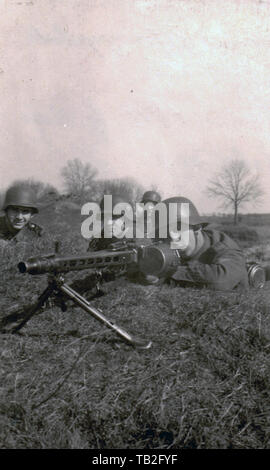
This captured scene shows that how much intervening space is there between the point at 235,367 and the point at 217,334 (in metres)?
0.43

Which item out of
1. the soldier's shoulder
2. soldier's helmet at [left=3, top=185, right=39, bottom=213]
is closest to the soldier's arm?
the soldier's shoulder

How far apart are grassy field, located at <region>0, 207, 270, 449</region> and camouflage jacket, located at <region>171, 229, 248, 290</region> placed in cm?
45

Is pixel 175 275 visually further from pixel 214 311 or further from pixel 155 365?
pixel 155 365

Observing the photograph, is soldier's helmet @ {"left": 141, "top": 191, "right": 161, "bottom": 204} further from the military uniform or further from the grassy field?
the grassy field

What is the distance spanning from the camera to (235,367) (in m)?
2.74

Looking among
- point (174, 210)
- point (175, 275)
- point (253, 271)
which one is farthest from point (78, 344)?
point (253, 271)

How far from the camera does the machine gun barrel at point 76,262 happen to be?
2.59 meters

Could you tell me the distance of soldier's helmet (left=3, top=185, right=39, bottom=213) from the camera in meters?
6.31

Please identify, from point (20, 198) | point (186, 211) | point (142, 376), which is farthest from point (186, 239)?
point (20, 198)

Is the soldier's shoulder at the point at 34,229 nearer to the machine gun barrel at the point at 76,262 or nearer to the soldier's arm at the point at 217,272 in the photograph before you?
the soldier's arm at the point at 217,272

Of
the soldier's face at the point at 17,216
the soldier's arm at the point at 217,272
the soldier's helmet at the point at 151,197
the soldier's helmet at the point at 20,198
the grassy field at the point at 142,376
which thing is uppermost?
the soldier's helmet at the point at 151,197

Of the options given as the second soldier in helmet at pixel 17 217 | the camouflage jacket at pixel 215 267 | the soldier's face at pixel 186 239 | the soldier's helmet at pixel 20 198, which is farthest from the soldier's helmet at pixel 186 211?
the soldier's helmet at pixel 20 198

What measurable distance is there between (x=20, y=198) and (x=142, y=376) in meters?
4.74
